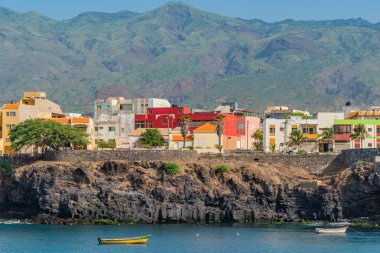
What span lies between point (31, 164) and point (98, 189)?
12.1 metres

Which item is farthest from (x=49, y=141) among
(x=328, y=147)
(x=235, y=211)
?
Result: (x=328, y=147)

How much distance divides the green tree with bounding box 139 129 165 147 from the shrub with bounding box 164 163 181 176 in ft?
77.8

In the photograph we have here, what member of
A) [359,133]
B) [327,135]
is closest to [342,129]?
[327,135]

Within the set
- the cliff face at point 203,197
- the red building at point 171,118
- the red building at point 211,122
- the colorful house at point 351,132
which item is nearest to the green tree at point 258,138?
the red building at point 211,122

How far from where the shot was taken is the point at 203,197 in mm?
134625

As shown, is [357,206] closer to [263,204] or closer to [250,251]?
[263,204]

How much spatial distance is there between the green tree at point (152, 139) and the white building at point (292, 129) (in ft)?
50.3

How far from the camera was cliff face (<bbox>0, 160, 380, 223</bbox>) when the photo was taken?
133m

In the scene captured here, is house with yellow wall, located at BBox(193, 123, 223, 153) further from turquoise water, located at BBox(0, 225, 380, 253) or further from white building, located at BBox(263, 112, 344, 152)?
turquoise water, located at BBox(0, 225, 380, 253)

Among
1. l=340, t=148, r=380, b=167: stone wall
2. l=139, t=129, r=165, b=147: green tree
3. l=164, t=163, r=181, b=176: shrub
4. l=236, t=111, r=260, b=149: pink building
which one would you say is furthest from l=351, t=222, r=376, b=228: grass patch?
l=236, t=111, r=260, b=149: pink building

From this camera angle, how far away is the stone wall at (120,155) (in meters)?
141

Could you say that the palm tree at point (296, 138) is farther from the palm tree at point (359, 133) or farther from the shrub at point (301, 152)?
the palm tree at point (359, 133)

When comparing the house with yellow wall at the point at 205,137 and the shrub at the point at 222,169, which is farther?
the house with yellow wall at the point at 205,137

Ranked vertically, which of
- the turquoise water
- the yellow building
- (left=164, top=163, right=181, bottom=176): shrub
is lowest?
the turquoise water
